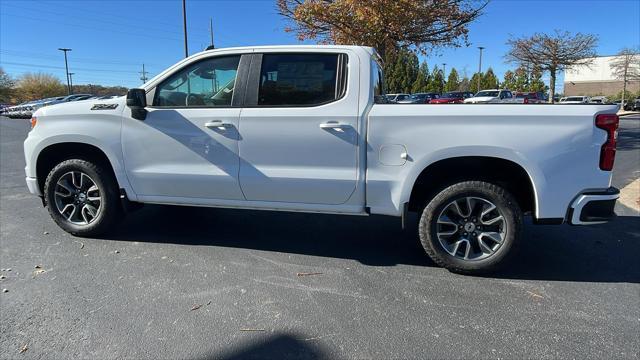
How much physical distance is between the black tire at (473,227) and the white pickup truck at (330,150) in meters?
0.01

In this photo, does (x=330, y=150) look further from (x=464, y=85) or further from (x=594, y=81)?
(x=594, y=81)

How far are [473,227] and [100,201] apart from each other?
3700mm

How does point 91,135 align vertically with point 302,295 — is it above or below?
above

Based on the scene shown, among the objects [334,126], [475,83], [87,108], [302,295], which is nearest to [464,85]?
[475,83]

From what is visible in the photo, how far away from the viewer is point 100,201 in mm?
4438

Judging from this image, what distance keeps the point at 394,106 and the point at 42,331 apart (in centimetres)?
307

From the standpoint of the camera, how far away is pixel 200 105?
13.3 ft

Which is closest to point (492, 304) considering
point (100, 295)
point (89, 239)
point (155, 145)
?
point (100, 295)

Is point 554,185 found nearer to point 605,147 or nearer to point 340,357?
point 605,147

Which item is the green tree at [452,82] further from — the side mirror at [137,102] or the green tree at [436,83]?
the side mirror at [137,102]

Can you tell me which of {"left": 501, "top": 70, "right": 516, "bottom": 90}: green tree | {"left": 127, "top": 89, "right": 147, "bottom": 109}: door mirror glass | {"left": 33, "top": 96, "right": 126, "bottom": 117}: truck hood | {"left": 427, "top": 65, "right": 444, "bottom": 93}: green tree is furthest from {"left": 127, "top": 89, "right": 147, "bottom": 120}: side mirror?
{"left": 501, "top": 70, "right": 516, "bottom": 90}: green tree

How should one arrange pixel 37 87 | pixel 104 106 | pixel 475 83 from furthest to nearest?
1. pixel 37 87
2. pixel 475 83
3. pixel 104 106

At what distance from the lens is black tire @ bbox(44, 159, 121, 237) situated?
4.37 m

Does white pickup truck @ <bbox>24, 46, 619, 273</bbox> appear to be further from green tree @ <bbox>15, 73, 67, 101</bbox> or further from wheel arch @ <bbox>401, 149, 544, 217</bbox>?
green tree @ <bbox>15, 73, 67, 101</bbox>
